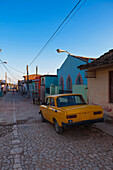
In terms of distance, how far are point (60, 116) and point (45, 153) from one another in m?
1.33

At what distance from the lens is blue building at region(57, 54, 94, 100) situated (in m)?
12.9

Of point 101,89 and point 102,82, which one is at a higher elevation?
point 102,82

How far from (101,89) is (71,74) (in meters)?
8.11

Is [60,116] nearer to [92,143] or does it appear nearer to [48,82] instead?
[92,143]

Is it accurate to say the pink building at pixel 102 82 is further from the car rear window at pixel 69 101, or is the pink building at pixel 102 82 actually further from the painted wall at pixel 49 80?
the painted wall at pixel 49 80

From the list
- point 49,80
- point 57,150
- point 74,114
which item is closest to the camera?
point 57,150

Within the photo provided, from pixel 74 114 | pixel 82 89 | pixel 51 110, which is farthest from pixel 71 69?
pixel 74 114

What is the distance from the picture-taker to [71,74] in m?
15.1

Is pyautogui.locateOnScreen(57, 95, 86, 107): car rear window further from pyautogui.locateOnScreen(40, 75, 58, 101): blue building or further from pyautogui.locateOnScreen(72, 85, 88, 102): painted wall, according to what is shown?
pyautogui.locateOnScreen(40, 75, 58, 101): blue building

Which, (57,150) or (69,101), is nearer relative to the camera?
(57,150)

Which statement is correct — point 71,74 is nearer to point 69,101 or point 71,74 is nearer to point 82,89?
point 82,89

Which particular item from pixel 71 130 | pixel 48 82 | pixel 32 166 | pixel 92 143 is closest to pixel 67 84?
pixel 48 82

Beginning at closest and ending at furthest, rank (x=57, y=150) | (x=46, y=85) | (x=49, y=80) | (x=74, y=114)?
(x=57, y=150), (x=74, y=114), (x=46, y=85), (x=49, y=80)

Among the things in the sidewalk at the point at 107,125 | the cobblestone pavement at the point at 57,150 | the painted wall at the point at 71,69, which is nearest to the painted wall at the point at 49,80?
the painted wall at the point at 71,69
